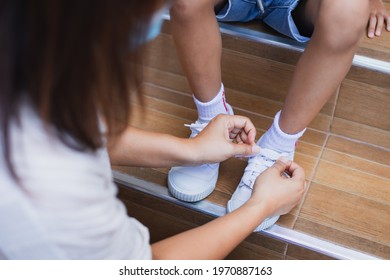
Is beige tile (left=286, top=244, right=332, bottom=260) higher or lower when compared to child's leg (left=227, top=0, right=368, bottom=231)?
lower

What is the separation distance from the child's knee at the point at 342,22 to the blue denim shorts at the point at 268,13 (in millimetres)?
159

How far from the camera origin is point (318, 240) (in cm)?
98

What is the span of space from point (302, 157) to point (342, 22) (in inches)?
14.0

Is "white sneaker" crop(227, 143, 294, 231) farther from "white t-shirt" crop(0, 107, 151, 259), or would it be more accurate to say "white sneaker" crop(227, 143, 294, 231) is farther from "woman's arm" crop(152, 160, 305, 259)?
"white t-shirt" crop(0, 107, 151, 259)

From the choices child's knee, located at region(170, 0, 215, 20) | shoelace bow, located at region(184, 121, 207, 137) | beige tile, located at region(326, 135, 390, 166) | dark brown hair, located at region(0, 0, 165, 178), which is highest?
dark brown hair, located at region(0, 0, 165, 178)

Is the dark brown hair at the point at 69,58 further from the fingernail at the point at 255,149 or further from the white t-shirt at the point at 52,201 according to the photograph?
the fingernail at the point at 255,149

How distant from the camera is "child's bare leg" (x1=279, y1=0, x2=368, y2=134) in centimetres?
87

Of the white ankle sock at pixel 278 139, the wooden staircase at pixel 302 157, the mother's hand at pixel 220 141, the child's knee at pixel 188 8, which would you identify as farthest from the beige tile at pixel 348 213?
the child's knee at pixel 188 8

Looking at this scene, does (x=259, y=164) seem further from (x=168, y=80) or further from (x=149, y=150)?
(x=168, y=80)

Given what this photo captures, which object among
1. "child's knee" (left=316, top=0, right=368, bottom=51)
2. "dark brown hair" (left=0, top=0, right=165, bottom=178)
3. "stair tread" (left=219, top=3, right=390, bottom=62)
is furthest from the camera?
"stair tread" (left=219, top=3, right=390, bottom=62)

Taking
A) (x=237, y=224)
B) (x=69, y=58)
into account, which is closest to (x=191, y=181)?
(x=237, y=224)

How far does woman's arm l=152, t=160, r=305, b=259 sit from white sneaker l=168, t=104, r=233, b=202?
6.4 inches

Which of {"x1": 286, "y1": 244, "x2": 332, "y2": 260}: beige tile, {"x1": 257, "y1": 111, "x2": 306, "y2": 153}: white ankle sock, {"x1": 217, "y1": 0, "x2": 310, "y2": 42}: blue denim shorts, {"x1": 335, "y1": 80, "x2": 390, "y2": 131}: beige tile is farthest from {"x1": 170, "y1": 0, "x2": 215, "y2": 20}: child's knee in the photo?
{"x1": 286, "y1": 244, "x2": 332, "y2": 260}: beige tile
